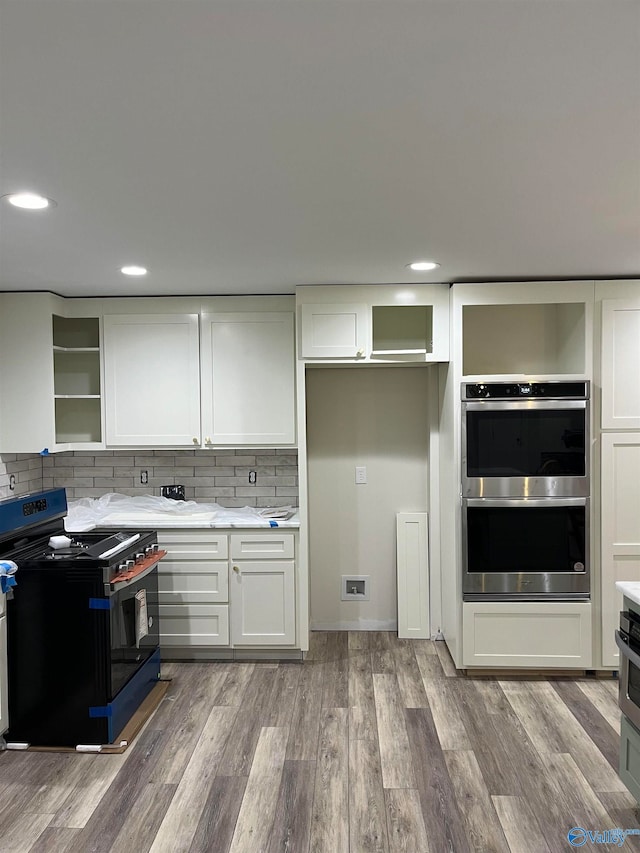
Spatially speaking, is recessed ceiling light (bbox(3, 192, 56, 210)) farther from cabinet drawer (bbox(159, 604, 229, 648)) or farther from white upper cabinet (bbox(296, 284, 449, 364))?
cabinet drawer (bbox(159, 604, 229, 648))

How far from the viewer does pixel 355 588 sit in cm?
450

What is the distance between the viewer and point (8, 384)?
394cm

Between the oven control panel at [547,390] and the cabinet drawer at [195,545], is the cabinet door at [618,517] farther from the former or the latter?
the cabinet drawer at [195,545]

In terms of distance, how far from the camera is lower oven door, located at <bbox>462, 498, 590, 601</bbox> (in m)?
3.60

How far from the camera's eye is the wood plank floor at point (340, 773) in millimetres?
2324

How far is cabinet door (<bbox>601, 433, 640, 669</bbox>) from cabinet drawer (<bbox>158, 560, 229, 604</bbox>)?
7.50 feet

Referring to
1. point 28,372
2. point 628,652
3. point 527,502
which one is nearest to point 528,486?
point 527,502

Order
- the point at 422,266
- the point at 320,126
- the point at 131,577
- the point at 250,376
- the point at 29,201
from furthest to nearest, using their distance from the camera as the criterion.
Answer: the point at 250,376 < the point at 422,266 < the point at 131,577 < the point at 29,201 < the point at 320,126

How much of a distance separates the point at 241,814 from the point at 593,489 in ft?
8.25

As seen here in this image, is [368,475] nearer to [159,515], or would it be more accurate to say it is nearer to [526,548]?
[526,548]

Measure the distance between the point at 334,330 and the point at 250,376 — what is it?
66cm

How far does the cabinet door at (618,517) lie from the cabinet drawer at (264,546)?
1866 millimetres

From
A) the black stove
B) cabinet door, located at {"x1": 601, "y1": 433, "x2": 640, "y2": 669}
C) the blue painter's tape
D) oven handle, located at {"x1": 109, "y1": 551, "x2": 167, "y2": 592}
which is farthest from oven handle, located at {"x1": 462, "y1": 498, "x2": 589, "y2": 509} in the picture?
the blue painter's tape

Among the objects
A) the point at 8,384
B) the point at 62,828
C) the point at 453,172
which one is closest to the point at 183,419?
the point at 8,384
